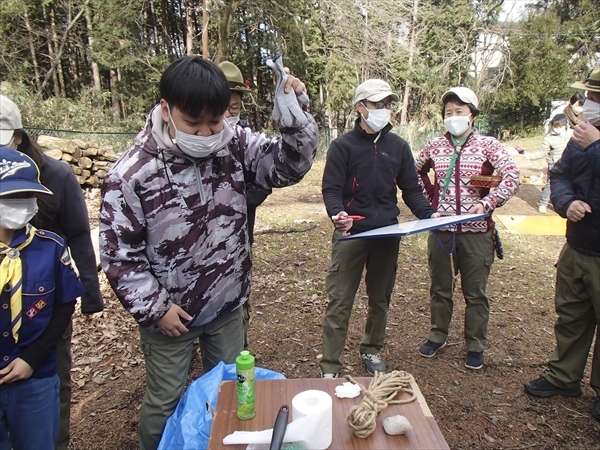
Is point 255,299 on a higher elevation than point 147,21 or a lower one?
lower

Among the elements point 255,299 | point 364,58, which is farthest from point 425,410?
point 364,58

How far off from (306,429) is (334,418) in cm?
24

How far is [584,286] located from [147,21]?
873 inches

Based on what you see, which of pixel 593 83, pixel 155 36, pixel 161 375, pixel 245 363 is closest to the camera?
Answer: pixel 245 363

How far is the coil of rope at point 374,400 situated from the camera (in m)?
1.49

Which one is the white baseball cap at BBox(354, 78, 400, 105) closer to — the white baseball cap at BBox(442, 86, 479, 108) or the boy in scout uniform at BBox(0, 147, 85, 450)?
the white baseball cap at BBox(442, 86, 479, 108)

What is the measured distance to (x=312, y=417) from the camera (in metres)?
1.38

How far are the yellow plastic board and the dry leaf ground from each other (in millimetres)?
1354

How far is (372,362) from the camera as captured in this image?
3279 mm

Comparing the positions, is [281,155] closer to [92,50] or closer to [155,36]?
[92,50]

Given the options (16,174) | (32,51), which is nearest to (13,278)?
(16,174)

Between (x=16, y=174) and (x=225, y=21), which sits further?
(x=225, y=21)

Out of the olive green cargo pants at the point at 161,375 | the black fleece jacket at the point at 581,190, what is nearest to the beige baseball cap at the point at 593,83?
the black fleece jacket at the point at 581,190

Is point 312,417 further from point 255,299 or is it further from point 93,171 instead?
point 93,171
